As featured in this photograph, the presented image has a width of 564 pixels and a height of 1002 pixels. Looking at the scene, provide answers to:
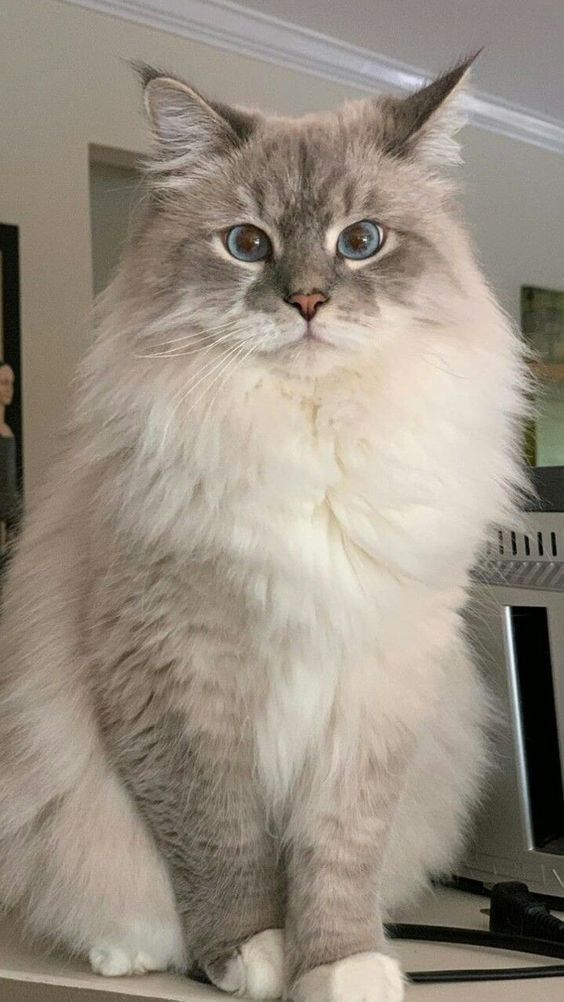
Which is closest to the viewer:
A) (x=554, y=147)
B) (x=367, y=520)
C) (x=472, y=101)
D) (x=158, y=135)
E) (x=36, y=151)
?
(x=367, y=520)

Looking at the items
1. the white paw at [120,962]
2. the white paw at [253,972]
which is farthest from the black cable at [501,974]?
the white paw at [120,962]

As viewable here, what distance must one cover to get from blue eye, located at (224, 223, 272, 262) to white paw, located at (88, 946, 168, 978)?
77cm

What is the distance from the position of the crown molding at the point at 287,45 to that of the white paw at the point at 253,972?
125 inches

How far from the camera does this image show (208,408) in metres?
1.13

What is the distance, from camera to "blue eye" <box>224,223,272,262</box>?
1.17 meters

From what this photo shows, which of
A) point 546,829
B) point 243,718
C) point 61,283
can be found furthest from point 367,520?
point 61,283

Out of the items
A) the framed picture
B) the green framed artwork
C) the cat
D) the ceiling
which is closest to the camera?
the cat

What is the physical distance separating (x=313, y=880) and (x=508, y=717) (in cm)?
33

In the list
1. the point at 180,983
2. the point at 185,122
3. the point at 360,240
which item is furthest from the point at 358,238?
the point at 180,983

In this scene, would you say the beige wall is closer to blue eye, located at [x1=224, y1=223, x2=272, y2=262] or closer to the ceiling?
the ceiling

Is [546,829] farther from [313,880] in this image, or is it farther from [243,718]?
[243,718]

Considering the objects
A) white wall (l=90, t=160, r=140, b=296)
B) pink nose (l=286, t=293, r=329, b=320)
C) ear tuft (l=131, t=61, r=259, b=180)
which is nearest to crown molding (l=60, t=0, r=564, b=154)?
white wall (l=90, t=160, r=140, b=296)

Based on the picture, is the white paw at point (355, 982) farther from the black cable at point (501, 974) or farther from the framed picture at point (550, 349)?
the framed picture at point (550, 349)

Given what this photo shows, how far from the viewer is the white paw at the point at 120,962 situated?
1.12 metres
